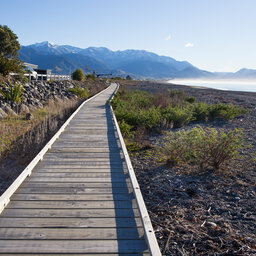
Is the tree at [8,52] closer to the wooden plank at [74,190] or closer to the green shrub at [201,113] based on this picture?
the green shrub at [201,113]

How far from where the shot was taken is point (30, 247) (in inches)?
101

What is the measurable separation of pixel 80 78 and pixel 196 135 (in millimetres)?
30293

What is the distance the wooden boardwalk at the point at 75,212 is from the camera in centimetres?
262

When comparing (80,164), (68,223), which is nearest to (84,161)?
(80,164)

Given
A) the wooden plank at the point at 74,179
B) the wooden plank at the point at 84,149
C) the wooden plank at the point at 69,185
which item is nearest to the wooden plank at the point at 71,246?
the wooden plank at the point at 69,185

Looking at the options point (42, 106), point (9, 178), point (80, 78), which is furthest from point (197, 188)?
point (80, 78)

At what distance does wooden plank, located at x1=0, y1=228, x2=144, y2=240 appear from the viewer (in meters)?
2.72

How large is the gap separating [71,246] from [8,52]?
1815 centimetres

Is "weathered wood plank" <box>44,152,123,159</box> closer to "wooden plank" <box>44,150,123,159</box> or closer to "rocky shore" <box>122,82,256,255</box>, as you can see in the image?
"wooden plank" <box>44,150,123,159</box>

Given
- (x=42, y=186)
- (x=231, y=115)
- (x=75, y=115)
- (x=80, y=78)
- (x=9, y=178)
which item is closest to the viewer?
(x=42, y=186)

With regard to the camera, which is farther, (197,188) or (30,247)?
(197,188)

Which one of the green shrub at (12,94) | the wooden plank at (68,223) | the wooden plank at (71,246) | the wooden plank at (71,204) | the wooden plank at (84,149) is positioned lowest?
the wooden plank at (71,246)

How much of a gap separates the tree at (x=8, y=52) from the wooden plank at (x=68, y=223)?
44.5 ft

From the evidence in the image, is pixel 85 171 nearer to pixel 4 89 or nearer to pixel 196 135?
pixel 196 135
